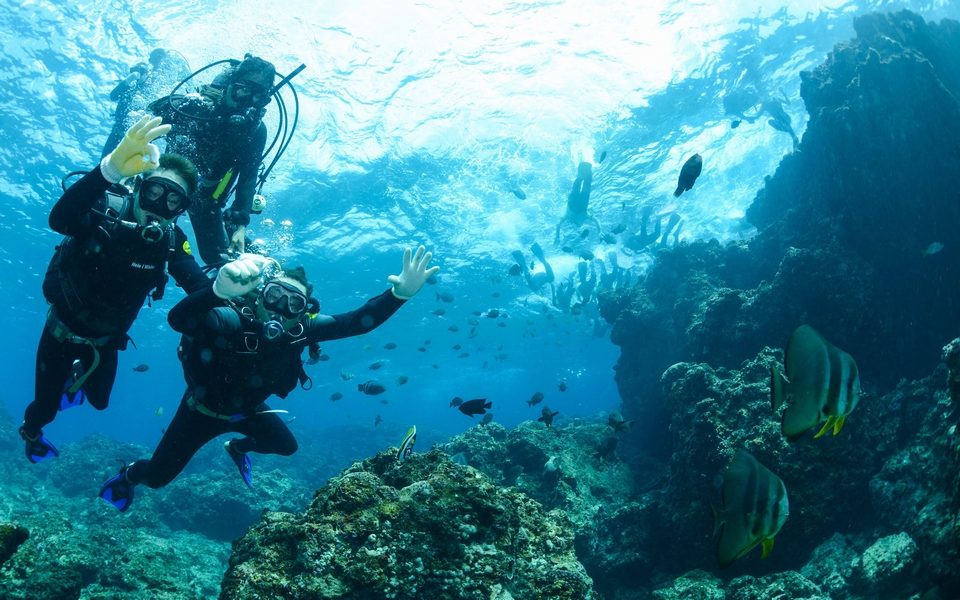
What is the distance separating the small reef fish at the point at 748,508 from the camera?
7.31 feet

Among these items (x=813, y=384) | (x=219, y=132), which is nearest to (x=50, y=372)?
(x=219, y=132)

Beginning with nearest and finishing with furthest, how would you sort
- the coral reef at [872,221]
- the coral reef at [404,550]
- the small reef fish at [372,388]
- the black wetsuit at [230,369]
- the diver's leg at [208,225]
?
the coral reef at [404,550] < the black wetsuit at [230,369] < the diver's leg at [208,225] < the coral reef at [872,221] < the small reef fish at [372,388]

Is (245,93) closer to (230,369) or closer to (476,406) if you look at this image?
(230,369)

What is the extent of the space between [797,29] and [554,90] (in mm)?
8242

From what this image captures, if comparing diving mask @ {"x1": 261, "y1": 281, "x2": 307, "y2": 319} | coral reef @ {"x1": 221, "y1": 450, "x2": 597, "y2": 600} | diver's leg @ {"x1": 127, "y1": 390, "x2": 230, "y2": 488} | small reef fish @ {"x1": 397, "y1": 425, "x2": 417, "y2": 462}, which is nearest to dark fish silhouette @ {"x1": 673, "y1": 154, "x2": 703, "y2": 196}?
coral reef @ {"x1": 221, "y1": 450, "x2": 597, "y2": 600}

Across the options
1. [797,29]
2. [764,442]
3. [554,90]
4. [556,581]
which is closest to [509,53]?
[554,90]

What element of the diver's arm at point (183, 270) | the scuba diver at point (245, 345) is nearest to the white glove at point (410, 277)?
the scuba diver at point (245, 345)

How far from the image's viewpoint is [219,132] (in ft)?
23.7

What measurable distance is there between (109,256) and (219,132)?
314 cm

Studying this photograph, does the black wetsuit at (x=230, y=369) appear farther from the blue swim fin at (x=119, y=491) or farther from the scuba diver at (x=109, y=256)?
the scuba diver at (x=109, y=256)

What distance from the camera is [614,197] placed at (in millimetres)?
23969

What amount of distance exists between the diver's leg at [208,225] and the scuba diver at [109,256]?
1706 mm

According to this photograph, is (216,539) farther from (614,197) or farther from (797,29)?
(797,29)

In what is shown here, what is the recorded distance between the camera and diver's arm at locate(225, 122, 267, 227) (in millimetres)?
7551
